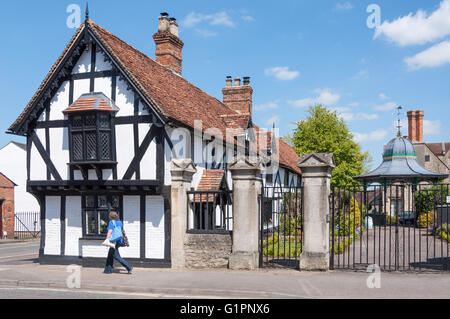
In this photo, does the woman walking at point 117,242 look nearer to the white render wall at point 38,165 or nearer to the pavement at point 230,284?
the pavement at point 230,284

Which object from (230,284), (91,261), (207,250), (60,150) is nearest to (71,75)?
(60,150)

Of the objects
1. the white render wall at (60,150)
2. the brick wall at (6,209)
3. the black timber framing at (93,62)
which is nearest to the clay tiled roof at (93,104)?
the black timber framing at (93,62)

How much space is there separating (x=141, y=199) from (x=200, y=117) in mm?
4618

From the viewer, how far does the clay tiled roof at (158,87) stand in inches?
566

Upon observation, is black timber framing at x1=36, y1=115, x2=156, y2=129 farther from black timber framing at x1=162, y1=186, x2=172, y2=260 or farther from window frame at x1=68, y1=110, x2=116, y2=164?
black timber framing at x1=162, y1=186, x2=172, y2=260

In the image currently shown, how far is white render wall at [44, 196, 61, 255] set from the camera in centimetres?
1538

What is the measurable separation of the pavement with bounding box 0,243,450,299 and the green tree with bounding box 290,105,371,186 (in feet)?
104

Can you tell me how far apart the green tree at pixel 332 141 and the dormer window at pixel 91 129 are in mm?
30655

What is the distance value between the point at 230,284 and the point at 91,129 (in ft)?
23.6

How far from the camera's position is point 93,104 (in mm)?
14461

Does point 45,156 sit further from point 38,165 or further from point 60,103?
point 60,103

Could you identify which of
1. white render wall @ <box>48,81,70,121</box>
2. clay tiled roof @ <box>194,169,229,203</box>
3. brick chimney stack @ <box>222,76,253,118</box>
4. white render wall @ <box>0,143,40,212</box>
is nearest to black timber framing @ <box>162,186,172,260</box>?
clay tiled roof @ <box>194,169,229,203</box>

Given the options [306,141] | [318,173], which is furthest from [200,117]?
[306,141]

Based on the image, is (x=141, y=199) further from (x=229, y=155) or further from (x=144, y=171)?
(x=229, y=155)
